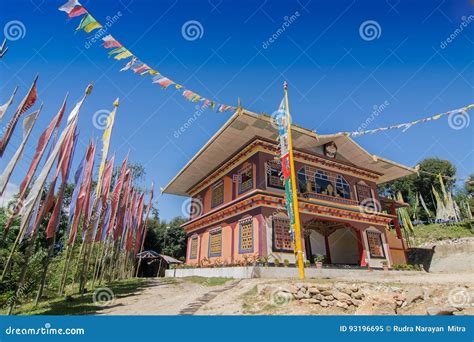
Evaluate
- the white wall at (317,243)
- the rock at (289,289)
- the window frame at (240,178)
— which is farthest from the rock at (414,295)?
the white wall at (317,243)

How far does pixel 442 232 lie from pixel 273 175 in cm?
3005

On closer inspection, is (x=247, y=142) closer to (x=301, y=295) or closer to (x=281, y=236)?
(x=281, y=236)

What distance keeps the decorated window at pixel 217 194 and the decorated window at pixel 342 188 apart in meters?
7.57

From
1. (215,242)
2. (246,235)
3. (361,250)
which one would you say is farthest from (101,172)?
(361,250)

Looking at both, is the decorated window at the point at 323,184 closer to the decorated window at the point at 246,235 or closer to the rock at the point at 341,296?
the decorated window at the point at 246,235

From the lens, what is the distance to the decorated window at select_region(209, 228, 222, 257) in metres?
16.2

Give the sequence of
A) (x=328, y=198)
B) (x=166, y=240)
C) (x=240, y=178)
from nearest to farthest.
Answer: (x=328, y=198) < (x=240, y=178) < (x=166, y=240)

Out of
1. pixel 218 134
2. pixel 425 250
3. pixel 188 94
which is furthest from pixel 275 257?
pixel 425 250

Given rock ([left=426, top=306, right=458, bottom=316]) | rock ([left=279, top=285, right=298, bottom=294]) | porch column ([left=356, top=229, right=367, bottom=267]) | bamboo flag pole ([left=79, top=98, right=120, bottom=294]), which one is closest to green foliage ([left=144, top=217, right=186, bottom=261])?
bamboo flag pole ([left=79, top=98, right=120, bottom=294])

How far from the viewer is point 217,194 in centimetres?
1861

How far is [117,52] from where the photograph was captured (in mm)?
8359

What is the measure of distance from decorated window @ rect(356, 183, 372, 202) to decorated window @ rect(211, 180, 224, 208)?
9.19 meters

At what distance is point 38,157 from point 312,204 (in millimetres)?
12108

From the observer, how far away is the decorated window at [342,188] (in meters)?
16.8
